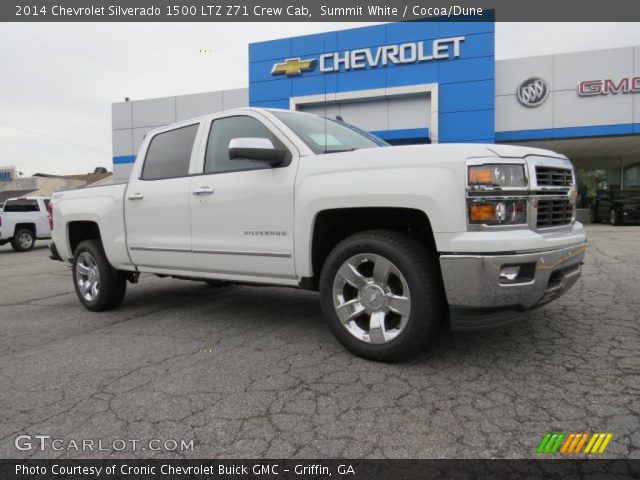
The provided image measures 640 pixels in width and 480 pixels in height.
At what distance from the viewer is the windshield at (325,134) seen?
359 cm

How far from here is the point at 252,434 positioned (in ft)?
7.52

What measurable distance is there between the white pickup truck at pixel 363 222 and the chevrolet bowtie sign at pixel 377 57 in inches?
580

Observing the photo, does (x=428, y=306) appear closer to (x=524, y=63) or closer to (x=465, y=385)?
(x=465, y=385)

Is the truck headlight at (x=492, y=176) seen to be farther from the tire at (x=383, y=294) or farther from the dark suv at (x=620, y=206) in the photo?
the dark suv at (x=620, y=206)

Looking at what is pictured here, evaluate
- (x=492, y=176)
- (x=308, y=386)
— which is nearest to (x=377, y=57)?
(x=492, y=176)

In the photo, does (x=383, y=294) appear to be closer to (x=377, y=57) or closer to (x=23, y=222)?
(x=23, y=222)

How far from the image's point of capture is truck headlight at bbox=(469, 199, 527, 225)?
269cm

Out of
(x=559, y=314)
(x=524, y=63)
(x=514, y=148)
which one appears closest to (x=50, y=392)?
(x=514, y=148)

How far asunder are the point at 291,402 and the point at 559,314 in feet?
9.34

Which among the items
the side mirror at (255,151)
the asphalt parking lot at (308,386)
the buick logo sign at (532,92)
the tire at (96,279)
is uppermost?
the buick logo sign at (532,92)

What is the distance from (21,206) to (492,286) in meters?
17.4

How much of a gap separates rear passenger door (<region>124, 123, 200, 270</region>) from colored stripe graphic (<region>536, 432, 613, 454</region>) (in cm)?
308

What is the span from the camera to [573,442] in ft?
6.93

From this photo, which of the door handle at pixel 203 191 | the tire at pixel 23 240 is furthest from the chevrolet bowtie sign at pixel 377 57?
the door handle at pixel 203 191
